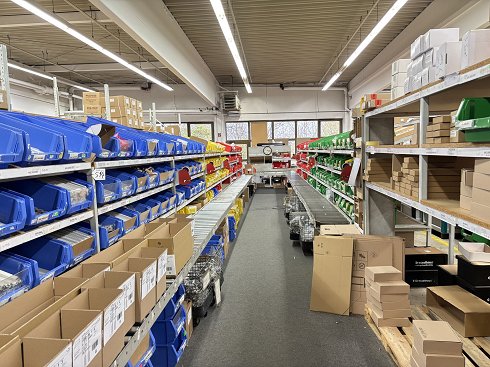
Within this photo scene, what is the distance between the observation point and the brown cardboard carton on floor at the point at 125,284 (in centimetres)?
139

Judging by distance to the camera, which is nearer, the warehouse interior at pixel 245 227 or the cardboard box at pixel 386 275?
the warehouse interior at pixel 245 227

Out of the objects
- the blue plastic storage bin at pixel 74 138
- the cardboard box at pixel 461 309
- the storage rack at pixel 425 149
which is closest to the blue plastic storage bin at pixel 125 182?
the blue plastic storage bin at pixel 74 138

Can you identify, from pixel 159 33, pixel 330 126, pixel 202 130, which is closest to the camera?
pixel 159 33

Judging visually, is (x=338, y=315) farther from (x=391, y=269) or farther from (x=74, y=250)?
(x=74, y=250)

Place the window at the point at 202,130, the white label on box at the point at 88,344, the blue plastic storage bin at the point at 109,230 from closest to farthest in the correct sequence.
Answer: the white label on box at the point at 88,344 → the blue plastic storage bin at the point at 109,230 → the window at the point at 202,130

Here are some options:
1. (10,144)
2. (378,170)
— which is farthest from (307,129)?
(10,144)

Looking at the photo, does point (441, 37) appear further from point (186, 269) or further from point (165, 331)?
point (165, 331)

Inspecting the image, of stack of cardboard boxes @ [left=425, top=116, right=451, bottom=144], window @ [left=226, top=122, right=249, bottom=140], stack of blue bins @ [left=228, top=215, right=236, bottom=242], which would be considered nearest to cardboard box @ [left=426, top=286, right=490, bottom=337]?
stack of cardboard boxes @ [left=425, top=116, right=451, bottom=144]

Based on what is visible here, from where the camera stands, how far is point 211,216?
4125 millimetres

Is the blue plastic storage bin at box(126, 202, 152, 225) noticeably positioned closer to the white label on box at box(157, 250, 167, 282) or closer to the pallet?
the white label on box at box(157, 250, 167, 282)

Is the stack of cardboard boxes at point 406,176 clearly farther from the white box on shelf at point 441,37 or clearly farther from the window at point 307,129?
the window at point 307,129

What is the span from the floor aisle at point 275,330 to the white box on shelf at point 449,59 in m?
2.21

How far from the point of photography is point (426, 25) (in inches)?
260

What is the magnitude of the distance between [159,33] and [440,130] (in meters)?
5.21
